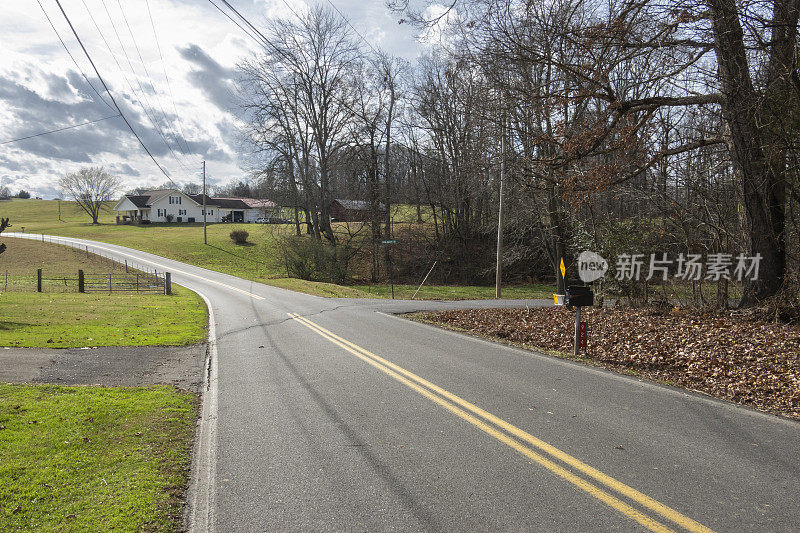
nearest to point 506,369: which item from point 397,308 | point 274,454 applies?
point 274,454

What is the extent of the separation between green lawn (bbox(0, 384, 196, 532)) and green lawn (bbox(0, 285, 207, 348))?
15.1 ft

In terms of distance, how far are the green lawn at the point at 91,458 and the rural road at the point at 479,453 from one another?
0.28 meters

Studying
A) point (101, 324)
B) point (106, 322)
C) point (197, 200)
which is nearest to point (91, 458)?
point (101, 324)

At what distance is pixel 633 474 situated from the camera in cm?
411

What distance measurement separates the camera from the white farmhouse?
85188 millimetres

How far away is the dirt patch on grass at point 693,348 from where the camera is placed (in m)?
6.70

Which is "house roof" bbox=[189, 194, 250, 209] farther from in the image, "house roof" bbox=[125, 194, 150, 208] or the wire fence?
the wire fence

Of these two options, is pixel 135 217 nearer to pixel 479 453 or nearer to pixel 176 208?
pixel 176 208

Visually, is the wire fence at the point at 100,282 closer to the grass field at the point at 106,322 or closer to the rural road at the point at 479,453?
the grass field at the point at 106,322

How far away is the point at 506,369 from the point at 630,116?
290 inches

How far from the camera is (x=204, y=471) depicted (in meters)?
4.39

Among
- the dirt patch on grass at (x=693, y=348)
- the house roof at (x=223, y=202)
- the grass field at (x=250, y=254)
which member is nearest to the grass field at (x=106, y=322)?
the dirt patch on grass at (x=693, y=348)

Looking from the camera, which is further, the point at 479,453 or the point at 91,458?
the point at 479,453

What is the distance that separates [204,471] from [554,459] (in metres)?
3.16
